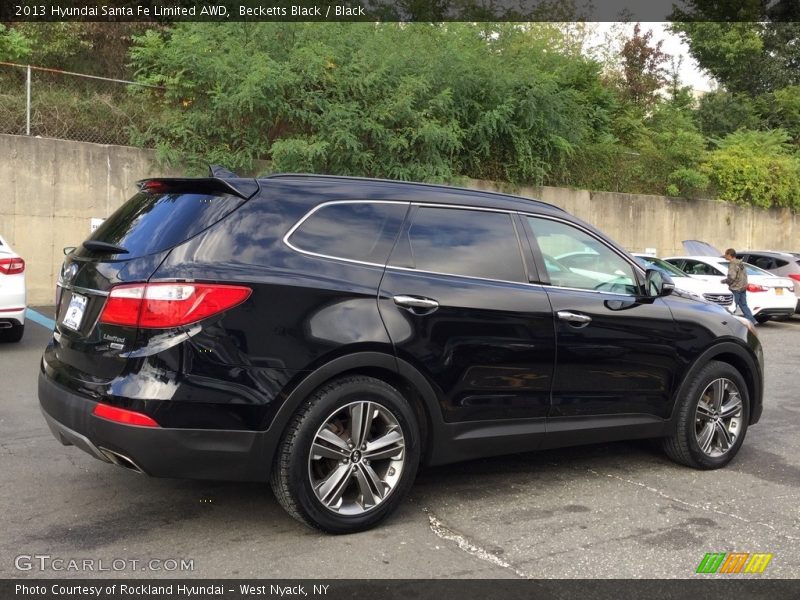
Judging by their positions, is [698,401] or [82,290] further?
[698,401]

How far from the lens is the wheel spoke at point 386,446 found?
4.14 meters

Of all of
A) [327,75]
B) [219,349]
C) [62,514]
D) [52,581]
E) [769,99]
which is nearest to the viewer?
[52,581]

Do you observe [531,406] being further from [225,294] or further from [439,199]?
[225,294]

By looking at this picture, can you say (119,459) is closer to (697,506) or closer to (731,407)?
(697,506)

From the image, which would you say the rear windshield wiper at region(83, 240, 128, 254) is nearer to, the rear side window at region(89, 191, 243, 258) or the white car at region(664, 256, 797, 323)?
the rear side window at region(89, 191, 243, 258)

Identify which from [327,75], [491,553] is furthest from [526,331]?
[327,75]

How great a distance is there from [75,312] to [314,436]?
1.37 m

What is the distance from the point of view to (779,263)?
17.1 m

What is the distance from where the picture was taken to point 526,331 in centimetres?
461

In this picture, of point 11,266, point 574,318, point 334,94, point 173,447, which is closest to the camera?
point 173,447

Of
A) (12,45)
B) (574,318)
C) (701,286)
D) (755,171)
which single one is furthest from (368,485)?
(755,171)

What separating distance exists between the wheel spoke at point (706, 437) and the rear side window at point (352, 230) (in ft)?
8.64

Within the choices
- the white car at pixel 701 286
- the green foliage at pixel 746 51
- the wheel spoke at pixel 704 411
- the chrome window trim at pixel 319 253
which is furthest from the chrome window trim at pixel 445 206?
the green foliage at pixel 746 51

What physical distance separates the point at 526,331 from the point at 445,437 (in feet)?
2.50
